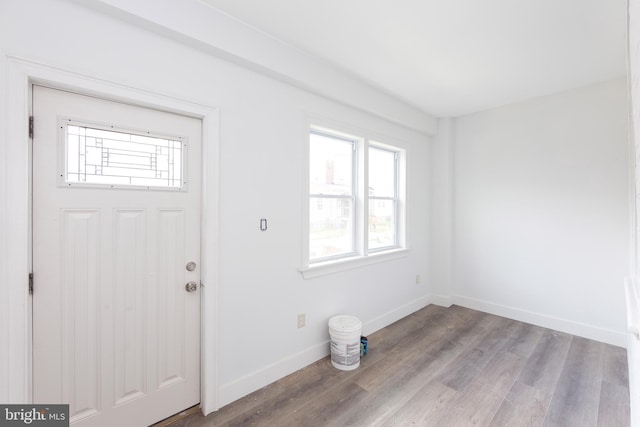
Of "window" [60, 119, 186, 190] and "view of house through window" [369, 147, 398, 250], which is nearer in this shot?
"window" [60, 119, 186, 190]

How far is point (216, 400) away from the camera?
187 cm

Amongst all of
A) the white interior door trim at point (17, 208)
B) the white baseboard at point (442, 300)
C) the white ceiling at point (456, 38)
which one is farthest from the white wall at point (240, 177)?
the white baseboard at point (442, 300)

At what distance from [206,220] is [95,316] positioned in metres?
0.79

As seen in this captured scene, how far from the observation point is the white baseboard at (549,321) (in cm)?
276

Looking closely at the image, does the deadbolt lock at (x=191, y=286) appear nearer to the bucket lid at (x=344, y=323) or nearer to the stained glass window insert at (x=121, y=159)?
the stained glass window insert at (x=121, y=159)

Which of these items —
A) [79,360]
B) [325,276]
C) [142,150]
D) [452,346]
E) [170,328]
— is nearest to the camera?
[79,360]

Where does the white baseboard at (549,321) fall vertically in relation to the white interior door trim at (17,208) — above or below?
below

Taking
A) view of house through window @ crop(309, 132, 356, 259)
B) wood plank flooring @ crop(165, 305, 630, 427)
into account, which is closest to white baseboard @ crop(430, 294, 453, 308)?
wood plank flooring @ crop(165, 305, 630, 427)

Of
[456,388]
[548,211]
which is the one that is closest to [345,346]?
[456,388]

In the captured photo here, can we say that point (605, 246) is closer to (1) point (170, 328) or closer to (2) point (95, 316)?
(1) point (170, 328)

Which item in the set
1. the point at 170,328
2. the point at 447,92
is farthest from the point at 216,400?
the point at 447,92

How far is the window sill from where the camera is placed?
2438 millimetres

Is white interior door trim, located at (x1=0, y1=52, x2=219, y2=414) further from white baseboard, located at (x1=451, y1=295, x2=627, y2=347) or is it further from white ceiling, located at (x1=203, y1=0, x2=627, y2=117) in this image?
white baseboard, located at (x1=451, y1=295, x2=627, y2=347)

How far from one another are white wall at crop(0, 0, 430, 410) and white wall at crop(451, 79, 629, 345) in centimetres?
183
